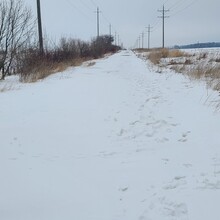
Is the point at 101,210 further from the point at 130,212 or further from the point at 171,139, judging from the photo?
the point at 171,139

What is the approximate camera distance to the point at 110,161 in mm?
4449

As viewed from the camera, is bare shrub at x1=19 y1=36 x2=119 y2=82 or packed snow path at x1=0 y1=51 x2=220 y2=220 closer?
packed snow path at x1=0 y1=51 x2=220 y2=220

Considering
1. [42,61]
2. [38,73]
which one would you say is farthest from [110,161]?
[42,61]

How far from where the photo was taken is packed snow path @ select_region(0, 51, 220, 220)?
3.19 m

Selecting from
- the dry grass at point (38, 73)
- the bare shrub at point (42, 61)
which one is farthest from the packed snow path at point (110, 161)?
the bare shrub at point (42, 61)

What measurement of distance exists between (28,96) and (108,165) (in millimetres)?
5833

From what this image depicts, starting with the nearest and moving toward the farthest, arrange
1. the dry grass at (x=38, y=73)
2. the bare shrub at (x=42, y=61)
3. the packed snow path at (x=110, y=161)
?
the packed snow path at (x=110, y=161)
the dry grass at (x=38, y=73)
the bare shrub at (x=42, y=61)

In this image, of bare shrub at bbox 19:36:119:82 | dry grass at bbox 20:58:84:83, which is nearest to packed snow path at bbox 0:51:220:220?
dry grass at bbox 20:58:84:83

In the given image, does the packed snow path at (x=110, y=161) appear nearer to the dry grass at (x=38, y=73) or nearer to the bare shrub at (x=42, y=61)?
the dry grass at (x=38, y=73)

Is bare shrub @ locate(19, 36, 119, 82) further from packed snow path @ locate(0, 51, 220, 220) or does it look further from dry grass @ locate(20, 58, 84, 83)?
packed snow path @ locate(0, 51, 220, 220)

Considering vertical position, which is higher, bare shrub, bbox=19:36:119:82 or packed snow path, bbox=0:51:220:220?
bare shrub, bbox=19:36:119:82

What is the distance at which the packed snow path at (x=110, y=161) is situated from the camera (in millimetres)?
3189

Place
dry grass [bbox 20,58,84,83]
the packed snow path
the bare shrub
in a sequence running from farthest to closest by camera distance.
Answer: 1. the bare shrub
2. dry grass [bbox 20,58,84,83]
3. the packed snow path

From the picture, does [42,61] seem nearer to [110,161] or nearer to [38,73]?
[38,73]
